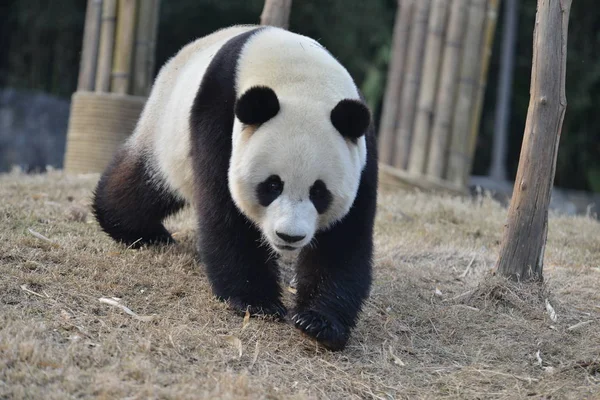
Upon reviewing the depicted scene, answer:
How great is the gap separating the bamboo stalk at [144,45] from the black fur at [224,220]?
150 inches

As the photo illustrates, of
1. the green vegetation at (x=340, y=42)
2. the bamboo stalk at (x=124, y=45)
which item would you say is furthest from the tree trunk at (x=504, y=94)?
the bamboo stalk at (x=124, y=45)

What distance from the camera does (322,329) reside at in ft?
13.1

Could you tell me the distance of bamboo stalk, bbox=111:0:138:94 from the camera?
7.96m

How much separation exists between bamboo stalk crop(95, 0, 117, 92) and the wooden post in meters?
4.58

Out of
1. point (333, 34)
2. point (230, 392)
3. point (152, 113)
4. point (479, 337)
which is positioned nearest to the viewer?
point (230, 392)

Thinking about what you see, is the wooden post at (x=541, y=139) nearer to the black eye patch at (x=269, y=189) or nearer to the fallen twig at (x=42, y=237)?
the black eye patch at (x=269, y=189)

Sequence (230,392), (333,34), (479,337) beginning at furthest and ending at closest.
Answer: (333,34) → (479,337) → (230,392)

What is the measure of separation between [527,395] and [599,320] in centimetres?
108

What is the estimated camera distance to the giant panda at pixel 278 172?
3.83 m

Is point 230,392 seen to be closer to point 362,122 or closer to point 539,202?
point 362,122

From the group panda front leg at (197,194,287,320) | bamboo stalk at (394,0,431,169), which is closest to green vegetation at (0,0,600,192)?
bamboo stalk at (394,0,431,169)

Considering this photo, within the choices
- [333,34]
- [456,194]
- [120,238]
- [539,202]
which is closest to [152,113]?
[120,238]

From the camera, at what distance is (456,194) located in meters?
8.31

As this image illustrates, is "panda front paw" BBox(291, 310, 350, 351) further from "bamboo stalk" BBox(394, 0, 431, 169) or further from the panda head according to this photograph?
"bamboo stalk" BBox(394, 0, 431, 169)
